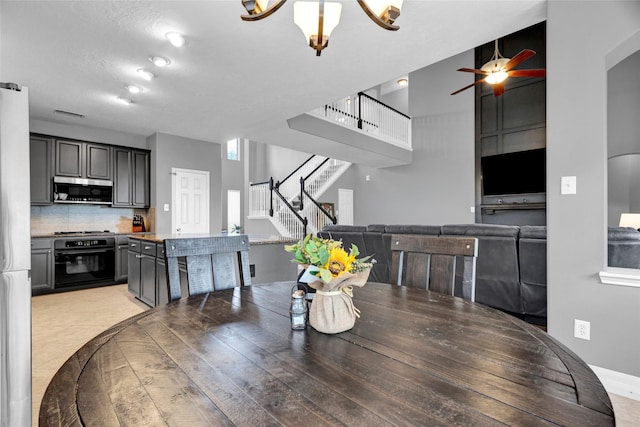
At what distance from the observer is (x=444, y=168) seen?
7289 millimetres

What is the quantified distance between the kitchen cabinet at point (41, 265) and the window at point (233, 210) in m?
7.27

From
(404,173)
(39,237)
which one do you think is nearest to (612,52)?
(404,173)

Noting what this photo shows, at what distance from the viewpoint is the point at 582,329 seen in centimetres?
205

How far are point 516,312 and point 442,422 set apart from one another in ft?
10.2

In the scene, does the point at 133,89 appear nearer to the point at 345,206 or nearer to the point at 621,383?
the point at 621,383

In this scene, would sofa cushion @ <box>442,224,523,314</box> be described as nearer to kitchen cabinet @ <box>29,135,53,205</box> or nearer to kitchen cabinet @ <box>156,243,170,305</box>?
kitchen cabinet @ <box>156,243,170,305</box>

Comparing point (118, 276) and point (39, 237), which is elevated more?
point (39, 237)

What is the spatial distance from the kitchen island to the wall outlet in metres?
2.59

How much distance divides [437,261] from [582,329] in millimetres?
1266

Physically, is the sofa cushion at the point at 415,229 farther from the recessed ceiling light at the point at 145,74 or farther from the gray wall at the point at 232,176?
the gray wall at the point at 232,176

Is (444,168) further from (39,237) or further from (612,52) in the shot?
(39,237)

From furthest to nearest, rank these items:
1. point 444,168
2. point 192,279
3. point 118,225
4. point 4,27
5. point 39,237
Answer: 1. point 444,168
2. point 118,225
3. point 39,237
4. point 4,27
5. point 192,279

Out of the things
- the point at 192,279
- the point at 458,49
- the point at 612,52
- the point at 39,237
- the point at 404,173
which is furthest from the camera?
the point at 404,173

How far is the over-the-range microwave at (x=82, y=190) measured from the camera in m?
4.86
